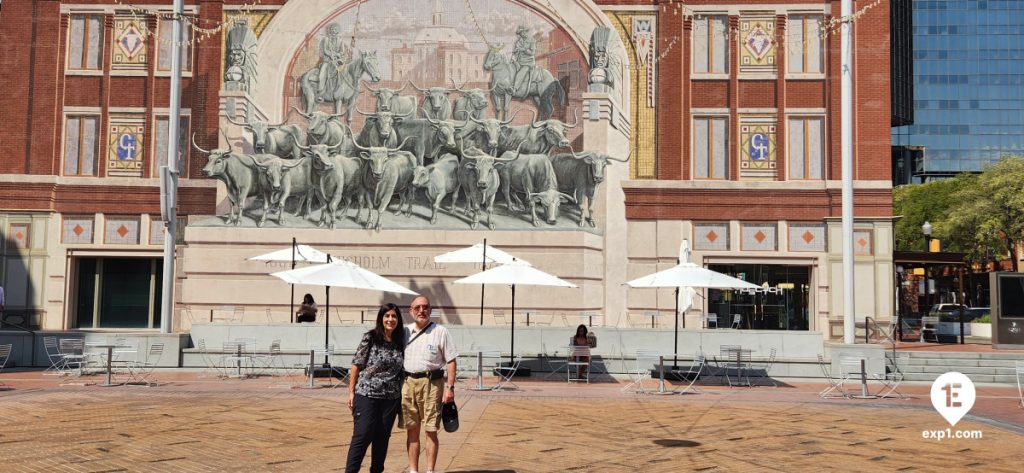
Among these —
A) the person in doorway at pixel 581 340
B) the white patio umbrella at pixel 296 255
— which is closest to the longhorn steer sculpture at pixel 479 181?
the white patio umbrella at pixel 296 255

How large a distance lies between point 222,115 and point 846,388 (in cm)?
2149

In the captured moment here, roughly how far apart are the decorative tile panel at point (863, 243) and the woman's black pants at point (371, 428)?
25.2m

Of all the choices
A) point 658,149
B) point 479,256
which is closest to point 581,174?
point 658,149

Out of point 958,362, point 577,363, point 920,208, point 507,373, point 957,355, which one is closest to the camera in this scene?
point 577,363

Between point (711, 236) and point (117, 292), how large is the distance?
2070 cm

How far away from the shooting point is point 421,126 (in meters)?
31.4

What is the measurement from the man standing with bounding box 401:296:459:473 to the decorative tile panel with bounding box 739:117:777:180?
80.4 feet

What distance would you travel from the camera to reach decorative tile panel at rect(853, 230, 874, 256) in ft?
102

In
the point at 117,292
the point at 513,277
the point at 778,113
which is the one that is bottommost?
the point at 117,292

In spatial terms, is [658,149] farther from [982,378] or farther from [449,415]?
[449,415]

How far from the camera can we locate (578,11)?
32844mm

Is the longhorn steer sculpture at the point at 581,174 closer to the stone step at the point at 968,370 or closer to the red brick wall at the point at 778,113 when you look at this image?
the red brick wall at the point at 778,113

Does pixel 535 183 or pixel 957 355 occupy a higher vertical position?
pixel 535 183

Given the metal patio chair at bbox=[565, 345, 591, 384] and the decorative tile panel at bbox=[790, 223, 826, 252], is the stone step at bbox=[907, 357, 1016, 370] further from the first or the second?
the decorative tile panel at bbox=[790, 223, 826, 252]
